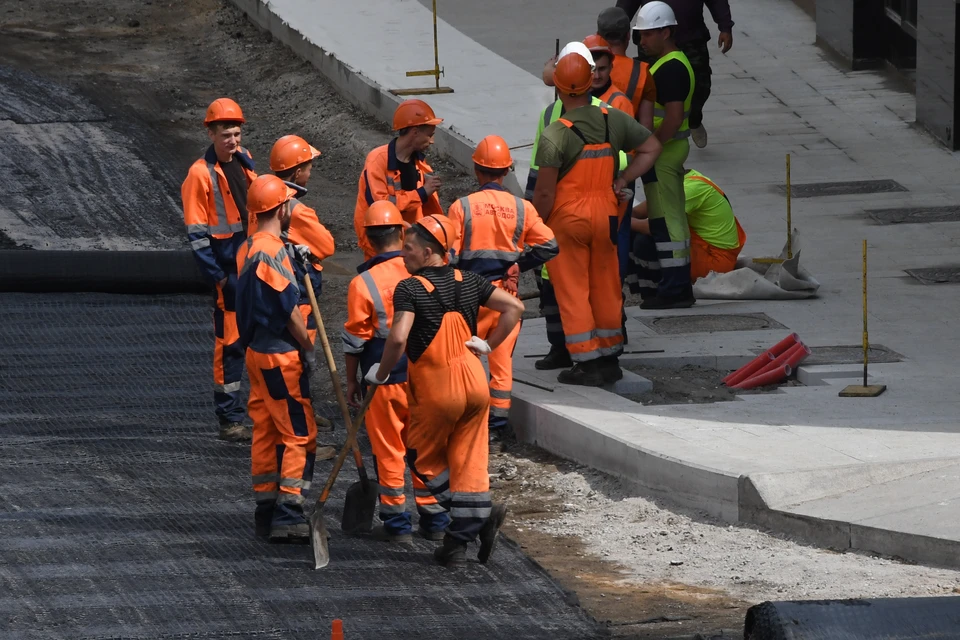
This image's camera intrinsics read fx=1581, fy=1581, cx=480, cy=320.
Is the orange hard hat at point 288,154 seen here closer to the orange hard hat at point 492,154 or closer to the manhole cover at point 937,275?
the orange hard hat at point 492,154

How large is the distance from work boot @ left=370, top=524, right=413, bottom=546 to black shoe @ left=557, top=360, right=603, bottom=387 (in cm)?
232

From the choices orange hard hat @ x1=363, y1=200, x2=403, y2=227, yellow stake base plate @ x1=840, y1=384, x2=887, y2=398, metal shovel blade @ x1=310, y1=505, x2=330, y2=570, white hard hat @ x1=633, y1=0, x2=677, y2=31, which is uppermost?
white hard hat @ x1=633, y1=0, x2=677, y2=31

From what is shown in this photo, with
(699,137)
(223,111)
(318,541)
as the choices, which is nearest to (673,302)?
(699,137)

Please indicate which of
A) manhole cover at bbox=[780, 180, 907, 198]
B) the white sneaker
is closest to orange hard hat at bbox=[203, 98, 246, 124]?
the white sneaker

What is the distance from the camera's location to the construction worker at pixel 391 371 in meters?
7.89

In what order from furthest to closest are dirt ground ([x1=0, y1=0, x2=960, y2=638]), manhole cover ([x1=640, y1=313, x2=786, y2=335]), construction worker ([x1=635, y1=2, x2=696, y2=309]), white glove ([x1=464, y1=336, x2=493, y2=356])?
construction worker ([x1=635, y1=2, x2=696, y2=309])
manhole cover ([x1=640, y1=313, x2=786, y2=335])
white glove ([x1=464, y1=336, x2=493, y2=356])
dirt ground ([x1=0, y1=0, x2=960, y2=638])

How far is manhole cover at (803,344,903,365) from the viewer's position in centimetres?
1042

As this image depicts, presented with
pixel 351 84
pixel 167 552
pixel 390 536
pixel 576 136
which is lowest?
pixel 351 84

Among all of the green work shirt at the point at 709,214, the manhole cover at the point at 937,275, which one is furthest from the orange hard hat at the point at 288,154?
the manhole cover at the point at 937,275

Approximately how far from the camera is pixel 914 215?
1417 cm

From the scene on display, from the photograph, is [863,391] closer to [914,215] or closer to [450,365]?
[450,365]

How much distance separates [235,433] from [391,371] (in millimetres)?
2144

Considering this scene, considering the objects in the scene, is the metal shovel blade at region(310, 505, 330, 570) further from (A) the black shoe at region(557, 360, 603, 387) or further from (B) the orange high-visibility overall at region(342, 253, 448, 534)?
(A) the black shoe at region(557, 360, 603, 387)

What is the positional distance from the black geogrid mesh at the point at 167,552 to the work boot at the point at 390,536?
6 cm
